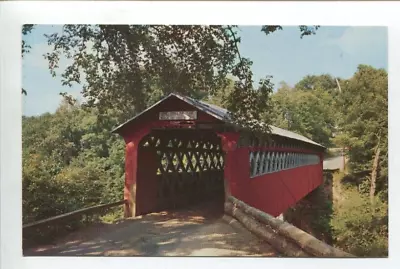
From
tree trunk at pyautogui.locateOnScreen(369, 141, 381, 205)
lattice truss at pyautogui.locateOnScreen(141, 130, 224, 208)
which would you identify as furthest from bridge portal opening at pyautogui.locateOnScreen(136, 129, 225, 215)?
tree trunk at pyautogui.locateOnScreen(369, 141, 381, 205)

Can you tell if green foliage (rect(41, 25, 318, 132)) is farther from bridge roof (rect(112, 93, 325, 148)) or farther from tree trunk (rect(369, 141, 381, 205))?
tree trunk (rect(369, 141, 381, 205))

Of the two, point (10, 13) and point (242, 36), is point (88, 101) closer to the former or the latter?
point (10, 13)

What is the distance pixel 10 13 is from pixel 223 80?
1.04 meters

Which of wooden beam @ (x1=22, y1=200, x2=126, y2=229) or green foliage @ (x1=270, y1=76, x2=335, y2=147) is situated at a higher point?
green foliage @ (x1=270, y1=76, x2=335, y2=147)

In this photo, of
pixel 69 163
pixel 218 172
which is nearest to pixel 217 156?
pixel 218 172

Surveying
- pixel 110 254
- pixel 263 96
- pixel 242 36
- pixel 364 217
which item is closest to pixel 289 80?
pixel 263 96

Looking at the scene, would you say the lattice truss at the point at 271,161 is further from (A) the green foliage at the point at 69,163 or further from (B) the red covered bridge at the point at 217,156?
(A) the green foliage at the point at 69,163

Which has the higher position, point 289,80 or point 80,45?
point 80,45

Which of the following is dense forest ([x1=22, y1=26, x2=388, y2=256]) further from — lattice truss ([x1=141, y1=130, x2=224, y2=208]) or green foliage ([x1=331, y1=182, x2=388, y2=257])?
lattice truss ([x1=141, y1=130, x2=224, y2=208])

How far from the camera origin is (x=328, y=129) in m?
2.32

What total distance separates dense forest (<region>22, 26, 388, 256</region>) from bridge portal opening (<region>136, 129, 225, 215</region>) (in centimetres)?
13

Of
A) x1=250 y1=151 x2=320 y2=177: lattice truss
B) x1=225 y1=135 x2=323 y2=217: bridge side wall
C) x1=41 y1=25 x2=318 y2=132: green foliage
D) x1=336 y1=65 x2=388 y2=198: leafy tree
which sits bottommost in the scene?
x1=225 y1=135 x2=323 y2=217: bridge side wall

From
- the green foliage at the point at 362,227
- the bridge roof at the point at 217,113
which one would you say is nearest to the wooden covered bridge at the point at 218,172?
the bridge roof at the point at 217,113

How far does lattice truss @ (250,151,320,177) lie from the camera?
2359 millimetres
